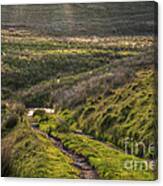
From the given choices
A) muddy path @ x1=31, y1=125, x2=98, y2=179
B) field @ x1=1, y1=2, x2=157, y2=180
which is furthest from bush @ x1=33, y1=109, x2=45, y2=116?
muddy path @ x1=31, y1=125, x2=98, y2=179

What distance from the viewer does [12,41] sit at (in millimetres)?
3158

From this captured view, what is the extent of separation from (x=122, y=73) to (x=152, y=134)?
0.91 feet

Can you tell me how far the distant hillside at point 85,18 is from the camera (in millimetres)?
3050

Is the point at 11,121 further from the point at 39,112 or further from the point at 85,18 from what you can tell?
the point at 85,18

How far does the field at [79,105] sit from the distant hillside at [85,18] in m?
0.02

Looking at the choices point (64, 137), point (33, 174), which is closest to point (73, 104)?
point (64, 137)

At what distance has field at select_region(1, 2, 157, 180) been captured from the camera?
304 cm

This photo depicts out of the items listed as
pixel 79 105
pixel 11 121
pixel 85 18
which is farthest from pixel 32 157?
pixel 85 18

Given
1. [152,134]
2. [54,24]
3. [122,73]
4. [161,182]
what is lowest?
[161,182]

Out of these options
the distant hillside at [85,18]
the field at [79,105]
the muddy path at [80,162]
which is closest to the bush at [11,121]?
the field at [79,105]

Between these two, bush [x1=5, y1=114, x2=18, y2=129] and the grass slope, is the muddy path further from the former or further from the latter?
bush [x1=5, y1=114, x2=18, y2=129]

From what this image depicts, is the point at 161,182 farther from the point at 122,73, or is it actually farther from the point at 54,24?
the point at 54,24

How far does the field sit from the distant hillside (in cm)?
2

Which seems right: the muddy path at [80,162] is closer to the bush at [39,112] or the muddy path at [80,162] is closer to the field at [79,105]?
the field at [79,105]
